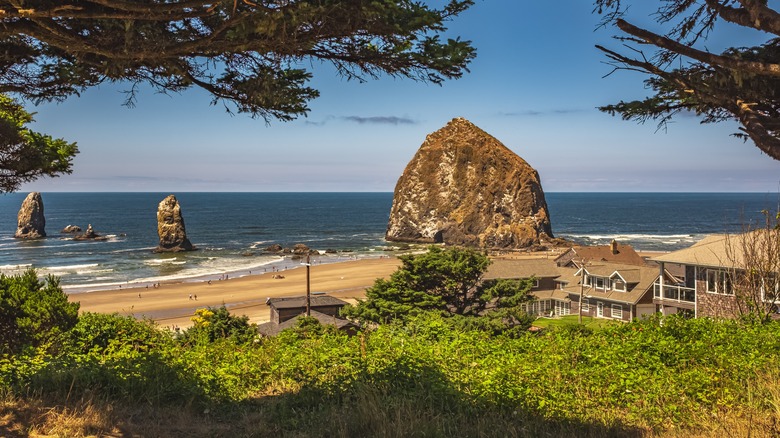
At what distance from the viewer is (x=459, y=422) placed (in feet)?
18.7

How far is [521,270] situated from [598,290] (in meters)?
8.20

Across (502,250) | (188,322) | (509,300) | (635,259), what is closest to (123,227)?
(502,250)

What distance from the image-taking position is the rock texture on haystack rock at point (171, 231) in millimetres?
77938

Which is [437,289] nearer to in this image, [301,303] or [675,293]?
[301,303]

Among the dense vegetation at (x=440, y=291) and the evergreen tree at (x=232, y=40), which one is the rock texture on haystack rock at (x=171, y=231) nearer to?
the dense vegetation at (x=440, y=291)

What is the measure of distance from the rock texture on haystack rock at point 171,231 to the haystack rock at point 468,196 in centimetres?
4002

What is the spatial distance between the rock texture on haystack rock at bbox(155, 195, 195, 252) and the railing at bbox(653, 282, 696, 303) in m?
66.4

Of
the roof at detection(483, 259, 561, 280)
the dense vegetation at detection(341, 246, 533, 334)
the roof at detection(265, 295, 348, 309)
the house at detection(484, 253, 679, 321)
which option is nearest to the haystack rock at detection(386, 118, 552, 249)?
the roof at detection(483, 259, 561, 280)

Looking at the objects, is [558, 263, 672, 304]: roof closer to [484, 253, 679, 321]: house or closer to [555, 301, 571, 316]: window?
[484, 253, 679, 321]: house

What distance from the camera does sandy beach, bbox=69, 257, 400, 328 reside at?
126 feet

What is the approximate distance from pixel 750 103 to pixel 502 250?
284 feet

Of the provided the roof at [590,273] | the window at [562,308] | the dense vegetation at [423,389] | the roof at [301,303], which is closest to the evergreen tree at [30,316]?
the dense vegetation at [423,389]

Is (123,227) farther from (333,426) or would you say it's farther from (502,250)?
(333,426)

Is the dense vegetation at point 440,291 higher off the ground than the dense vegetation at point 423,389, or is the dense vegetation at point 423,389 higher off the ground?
the dense vegetation at point 423,389
